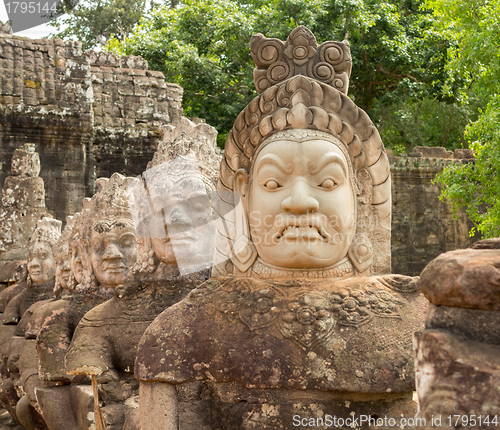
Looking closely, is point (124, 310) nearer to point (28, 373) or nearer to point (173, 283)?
point (173, 283)

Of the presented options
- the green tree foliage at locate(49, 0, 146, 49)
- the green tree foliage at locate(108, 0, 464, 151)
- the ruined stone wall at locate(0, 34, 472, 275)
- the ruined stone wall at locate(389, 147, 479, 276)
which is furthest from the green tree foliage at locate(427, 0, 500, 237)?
the green tree foliage at locate(49, 0, 146, 49)

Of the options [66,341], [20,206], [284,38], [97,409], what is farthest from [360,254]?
[284,38]

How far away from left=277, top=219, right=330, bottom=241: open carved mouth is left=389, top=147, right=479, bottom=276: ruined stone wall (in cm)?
1200

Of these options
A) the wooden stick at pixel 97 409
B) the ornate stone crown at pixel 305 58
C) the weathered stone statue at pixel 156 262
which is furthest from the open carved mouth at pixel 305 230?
the wooden stick at pixel 97 409

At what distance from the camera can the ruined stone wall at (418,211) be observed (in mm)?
14086

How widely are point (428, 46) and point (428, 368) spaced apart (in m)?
14.4

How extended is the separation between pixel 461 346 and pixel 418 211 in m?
13.6

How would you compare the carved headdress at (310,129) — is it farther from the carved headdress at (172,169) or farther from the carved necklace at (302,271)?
the carved headdress at (172,169)

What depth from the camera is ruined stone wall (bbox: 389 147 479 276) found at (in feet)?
46.2

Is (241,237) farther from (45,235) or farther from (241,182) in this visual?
(45,235)

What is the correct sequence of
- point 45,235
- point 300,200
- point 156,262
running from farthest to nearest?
1. point 45,235
2. point 156,262
3. point 300,200

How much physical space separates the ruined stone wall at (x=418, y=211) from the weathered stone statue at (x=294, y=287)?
38.5 ft

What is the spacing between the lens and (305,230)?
2398mm

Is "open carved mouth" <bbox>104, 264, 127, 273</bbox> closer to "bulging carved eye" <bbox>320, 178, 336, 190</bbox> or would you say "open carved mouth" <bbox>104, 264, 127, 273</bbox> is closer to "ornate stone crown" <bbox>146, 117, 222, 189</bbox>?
"ornate stone crown" <bbox>146, 117, 222, 189</bbox>
